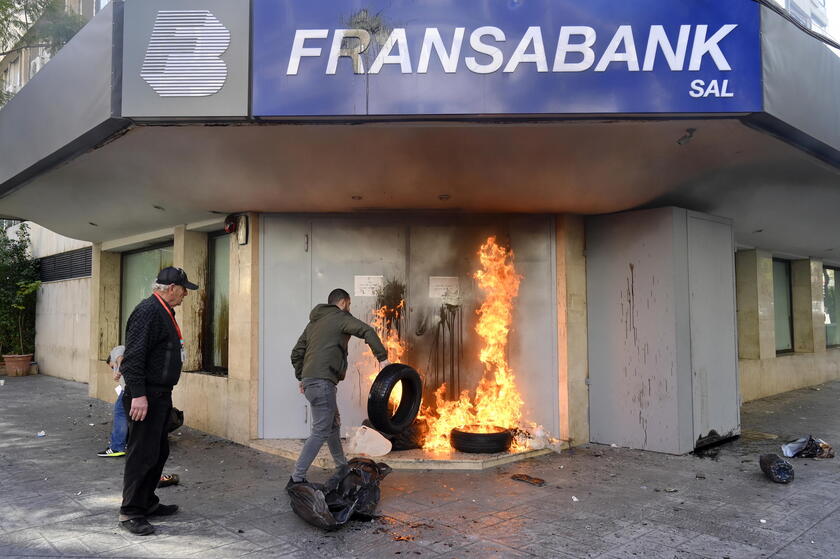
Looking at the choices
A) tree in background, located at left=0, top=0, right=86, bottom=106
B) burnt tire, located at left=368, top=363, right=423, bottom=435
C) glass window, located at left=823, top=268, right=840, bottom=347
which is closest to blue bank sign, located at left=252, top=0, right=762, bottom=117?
burnt tire, located at left=368, top=363, right=423, bottom=435

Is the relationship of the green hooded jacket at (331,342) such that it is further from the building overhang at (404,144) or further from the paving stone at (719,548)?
the paving stone at (719,548)

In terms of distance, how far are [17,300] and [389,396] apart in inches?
626

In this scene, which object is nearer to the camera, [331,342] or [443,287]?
[331,342]

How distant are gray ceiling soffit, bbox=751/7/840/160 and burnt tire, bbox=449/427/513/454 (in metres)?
4.31

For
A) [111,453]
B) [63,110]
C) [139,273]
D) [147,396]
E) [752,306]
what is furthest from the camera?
[752,306]

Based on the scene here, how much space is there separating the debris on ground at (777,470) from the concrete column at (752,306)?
21.2 ft

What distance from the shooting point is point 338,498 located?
477 centimetres

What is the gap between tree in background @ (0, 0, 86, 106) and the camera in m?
12.1

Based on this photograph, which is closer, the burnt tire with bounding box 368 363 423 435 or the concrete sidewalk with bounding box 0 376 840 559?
the concrete sidewalk with bounding box 0 376 840 559

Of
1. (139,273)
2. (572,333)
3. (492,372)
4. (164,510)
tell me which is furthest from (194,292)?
(572,333)

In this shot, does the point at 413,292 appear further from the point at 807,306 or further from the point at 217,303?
the point at 807,306

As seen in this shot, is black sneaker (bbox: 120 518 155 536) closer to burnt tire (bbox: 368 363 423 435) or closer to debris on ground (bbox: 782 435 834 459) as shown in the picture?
burnt tire (bbox: 368 363 423 435)

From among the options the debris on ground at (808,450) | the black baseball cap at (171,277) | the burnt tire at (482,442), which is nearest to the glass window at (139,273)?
the black baseball cap at (171,277)

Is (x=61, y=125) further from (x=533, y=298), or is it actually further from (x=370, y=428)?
(x=533, y=298)
